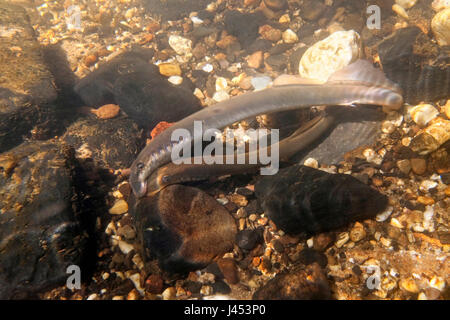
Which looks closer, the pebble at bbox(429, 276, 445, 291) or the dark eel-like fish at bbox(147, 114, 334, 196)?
the pebble at bbox(429, 276, 445, 291)

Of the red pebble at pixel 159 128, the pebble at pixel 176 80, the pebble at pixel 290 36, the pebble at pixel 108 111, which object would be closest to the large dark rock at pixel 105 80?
the pebble at pixel 108 111

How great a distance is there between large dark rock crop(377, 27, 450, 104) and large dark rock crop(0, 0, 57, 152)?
20.0ft

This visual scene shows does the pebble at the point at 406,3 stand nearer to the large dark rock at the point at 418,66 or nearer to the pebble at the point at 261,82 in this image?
the large dark rock at the point at 418,66

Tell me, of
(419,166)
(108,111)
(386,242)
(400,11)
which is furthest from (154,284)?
(400,11)

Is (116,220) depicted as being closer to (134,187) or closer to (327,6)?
(134,187)

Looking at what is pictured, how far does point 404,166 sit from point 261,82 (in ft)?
9.69

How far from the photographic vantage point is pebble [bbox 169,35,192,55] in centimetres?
579

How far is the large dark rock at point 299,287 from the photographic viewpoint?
2.47 m

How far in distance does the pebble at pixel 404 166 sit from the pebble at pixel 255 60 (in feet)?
11.3

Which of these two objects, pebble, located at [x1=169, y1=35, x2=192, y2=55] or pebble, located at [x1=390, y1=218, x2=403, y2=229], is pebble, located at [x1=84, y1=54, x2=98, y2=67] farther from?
pebble, located at [x1=390, y1=218, x2=403, y2=229]

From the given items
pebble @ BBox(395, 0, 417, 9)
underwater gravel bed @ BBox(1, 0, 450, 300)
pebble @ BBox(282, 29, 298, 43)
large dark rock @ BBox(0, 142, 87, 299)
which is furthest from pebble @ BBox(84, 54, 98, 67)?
pebble @ BBox(395, 0, 417, 9)

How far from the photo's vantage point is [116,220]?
3.69m

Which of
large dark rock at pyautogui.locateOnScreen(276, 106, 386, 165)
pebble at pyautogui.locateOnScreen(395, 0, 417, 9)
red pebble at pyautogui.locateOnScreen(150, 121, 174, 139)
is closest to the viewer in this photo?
large dark rock at pyautogui.locateOnScreen(276, 106, 386, 165)

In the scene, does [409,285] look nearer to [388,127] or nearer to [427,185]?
[427,185]
